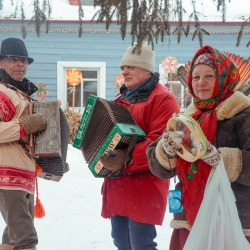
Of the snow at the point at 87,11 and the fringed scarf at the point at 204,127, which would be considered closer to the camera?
the fringed scarf at the point at 204,127

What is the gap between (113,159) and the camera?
260cm

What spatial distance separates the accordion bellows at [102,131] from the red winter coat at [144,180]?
9 centimetres

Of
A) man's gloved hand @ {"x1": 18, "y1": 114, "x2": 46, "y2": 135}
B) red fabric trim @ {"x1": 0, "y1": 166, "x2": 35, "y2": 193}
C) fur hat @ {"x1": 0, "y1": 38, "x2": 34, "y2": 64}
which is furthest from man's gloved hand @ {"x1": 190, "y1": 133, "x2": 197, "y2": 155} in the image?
fur hat @ {"x1": 0, "y1": 38, "x2": 34, "y2": 64}

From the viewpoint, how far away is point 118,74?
10891 mm

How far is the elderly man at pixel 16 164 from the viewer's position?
2857mm

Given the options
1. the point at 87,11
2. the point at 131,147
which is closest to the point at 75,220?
the point at 131,147

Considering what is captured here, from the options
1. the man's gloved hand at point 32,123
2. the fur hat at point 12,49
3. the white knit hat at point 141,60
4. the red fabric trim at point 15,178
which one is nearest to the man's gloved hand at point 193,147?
the white knit hat at point 141,60

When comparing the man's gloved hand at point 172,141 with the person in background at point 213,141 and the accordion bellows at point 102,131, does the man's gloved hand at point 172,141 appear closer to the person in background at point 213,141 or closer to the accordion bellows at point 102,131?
the person in background at point 213,141

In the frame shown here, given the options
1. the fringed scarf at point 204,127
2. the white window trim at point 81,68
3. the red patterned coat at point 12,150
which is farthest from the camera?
the white window trim at point 81,68

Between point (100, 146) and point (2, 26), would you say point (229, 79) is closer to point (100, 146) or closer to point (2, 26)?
point (100, 146)

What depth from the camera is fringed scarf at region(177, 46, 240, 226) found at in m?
1.97

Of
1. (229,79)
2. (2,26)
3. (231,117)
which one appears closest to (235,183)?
(231,117)

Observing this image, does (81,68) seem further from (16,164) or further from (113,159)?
(113,159)

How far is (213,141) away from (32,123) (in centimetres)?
141
